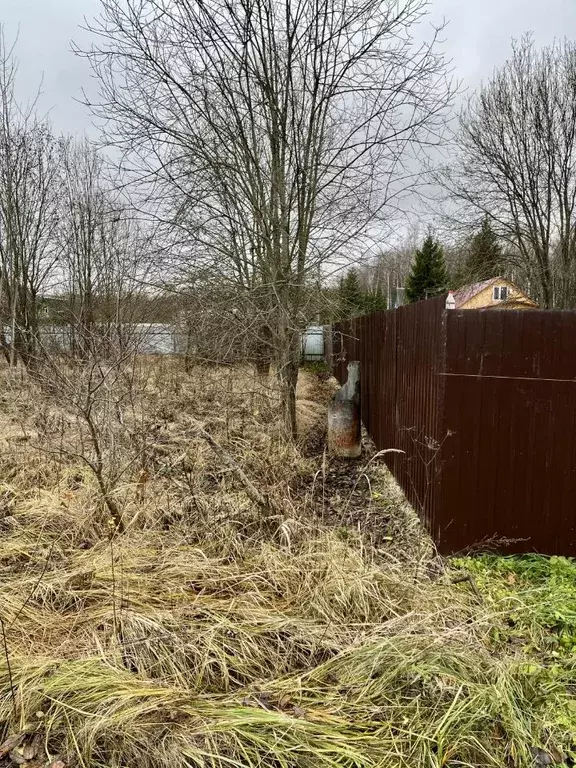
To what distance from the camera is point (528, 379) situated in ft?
11.4

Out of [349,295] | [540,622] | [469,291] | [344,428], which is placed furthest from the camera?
[469,291]

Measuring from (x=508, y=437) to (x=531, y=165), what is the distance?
40.4 ft

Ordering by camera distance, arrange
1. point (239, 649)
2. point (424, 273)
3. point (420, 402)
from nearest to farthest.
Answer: point (239, 649), point (420, 402), point (424, 273)

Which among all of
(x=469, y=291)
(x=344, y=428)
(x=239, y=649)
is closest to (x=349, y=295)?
(x=344, y=428)

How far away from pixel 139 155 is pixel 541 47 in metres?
11.4

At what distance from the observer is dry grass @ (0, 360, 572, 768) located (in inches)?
71.9

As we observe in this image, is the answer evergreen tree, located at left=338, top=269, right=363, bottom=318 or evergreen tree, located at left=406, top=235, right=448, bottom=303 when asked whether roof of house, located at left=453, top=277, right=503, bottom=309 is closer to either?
evergreen tree, located at left=338, top=269, right=363, bottom=318

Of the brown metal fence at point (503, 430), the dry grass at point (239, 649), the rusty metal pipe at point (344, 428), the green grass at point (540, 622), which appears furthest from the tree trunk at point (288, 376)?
the green grass at point (540, 622)

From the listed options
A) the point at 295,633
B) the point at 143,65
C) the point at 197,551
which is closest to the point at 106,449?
the point at 197,551

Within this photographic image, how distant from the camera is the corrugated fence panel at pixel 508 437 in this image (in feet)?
11.3

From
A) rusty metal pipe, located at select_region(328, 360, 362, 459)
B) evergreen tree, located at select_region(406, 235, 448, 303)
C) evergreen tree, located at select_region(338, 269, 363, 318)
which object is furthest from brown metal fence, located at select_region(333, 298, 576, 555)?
evergreen tree, located at select_region(406, 235, 448, 303)

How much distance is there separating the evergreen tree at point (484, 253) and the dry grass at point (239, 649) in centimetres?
1237

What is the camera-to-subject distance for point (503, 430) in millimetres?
3527

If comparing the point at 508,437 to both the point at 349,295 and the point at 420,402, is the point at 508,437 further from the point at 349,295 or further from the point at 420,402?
the point at 349,295
